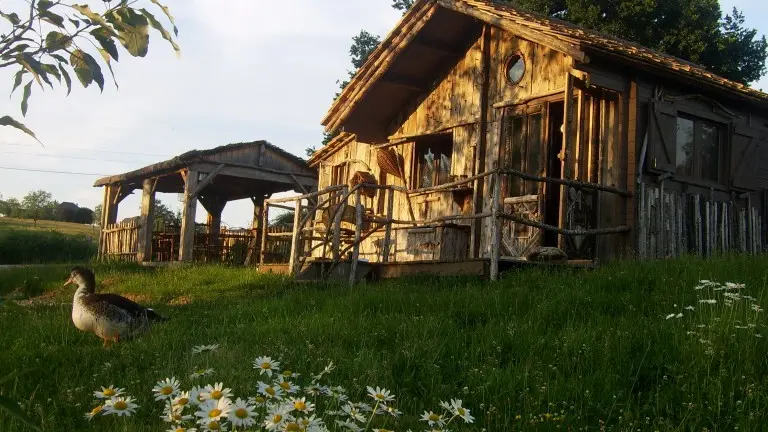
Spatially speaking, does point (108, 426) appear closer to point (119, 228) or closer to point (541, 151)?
point (541, 151)

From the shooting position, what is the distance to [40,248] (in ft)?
93.8

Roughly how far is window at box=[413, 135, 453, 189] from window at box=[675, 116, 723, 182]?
4349mm

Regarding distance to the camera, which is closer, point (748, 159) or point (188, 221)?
point (748, 159)

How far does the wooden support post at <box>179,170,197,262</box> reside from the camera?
19250mm

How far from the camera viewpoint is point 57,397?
5.11 meters

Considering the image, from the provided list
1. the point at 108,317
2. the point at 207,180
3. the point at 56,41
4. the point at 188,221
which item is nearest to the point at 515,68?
the point at 108,317

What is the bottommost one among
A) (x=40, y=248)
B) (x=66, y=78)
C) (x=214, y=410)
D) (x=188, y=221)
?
(x=214, y=410)

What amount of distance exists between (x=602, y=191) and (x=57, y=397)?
891 cm

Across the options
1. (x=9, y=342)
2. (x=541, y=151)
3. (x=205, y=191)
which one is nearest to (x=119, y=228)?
(x=205, y=191)

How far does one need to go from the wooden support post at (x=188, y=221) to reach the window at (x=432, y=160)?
6.87 m

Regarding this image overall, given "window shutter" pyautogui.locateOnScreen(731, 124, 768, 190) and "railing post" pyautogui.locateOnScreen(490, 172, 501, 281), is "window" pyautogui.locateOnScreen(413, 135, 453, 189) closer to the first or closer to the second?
"railing post" pyautogui.locateOnScreen(490, 172, 501, 281)

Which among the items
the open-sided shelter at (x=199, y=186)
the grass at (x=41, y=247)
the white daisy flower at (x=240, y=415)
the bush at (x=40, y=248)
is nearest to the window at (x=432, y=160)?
the open-sided shelter at (x=199, y=186)

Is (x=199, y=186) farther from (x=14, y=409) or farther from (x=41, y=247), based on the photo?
(x=14, y=409)

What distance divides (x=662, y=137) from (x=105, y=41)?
11.4 metres
